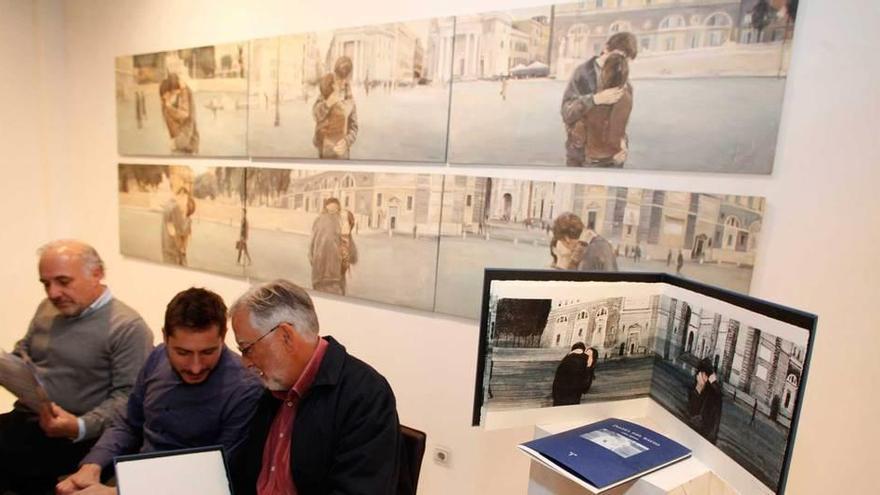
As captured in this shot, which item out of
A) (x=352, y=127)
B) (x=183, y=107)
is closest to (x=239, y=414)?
(x=352, y=127)

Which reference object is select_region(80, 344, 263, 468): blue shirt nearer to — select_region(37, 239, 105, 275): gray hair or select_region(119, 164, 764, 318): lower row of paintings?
select_region(37, 239, 105, 275): gray hair

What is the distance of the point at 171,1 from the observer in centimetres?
280

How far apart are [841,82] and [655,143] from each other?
519mm

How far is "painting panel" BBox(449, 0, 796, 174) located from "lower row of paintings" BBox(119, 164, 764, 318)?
0.14 metres

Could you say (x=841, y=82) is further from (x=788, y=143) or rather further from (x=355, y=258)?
(x=355, y=258)

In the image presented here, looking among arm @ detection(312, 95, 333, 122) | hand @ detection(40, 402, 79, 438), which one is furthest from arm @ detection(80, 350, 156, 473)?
arm @ detection(312, 95, 333, 122)

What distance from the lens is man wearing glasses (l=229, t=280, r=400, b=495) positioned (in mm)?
1242

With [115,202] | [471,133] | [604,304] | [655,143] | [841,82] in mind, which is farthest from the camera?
[115,202]

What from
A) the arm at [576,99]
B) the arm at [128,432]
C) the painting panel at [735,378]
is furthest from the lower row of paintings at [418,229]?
the arm at [128,432]

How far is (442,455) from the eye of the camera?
7.02 ft

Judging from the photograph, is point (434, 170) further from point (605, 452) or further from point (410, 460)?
point (605, 452)

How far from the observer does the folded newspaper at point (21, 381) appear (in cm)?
163

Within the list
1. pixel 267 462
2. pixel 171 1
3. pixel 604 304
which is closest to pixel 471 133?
pixel 604 304

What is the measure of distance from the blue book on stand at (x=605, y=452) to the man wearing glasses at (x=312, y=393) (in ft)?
1.34
